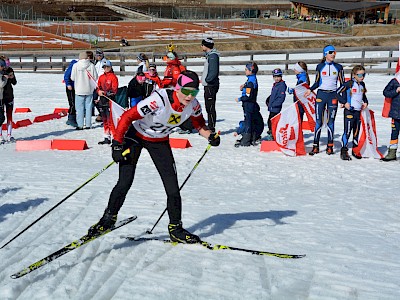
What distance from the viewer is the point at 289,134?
437 inches

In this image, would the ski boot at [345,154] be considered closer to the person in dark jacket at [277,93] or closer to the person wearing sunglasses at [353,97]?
the person wearing sunglasses at [353,97]

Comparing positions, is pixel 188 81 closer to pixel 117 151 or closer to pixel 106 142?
pixel 117 151

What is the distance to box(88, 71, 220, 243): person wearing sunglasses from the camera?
5348 mm

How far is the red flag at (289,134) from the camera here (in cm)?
1110

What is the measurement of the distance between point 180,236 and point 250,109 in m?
6.24

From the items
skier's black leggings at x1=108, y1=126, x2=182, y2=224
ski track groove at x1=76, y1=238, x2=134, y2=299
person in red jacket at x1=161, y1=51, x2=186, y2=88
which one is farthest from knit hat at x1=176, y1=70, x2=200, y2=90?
person in red jacket at x1=161, y1=51, x2=186, y2=88

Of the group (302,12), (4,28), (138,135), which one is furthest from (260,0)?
(138,135)

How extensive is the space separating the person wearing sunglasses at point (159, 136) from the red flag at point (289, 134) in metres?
5.27

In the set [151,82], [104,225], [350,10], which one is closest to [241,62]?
[151,82]

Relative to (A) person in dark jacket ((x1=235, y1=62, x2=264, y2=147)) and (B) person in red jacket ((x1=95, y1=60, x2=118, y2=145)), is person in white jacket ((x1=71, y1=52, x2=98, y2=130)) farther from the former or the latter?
(A) person in dark jacket ((x1=235, y1=62, x2=264, y2=147))

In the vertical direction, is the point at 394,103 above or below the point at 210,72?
below

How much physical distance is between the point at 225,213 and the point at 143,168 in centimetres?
321

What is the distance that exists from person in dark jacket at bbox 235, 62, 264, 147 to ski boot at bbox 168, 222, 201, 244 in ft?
20.1

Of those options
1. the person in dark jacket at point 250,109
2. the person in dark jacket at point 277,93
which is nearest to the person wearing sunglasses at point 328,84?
the person in dark jacket at point 277,93
